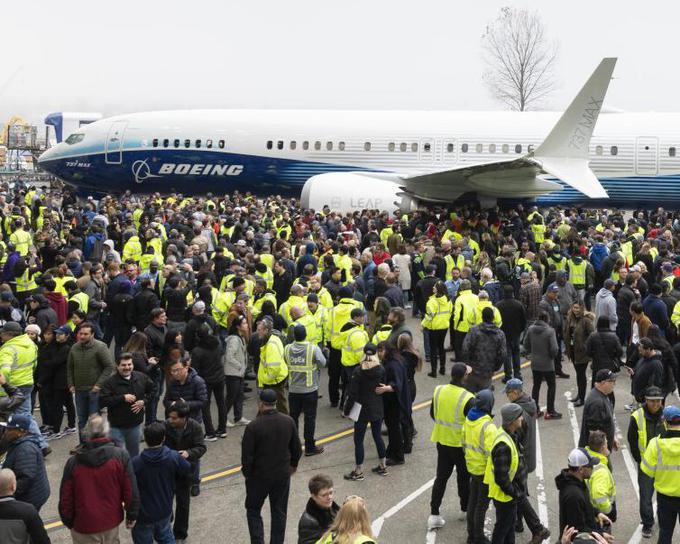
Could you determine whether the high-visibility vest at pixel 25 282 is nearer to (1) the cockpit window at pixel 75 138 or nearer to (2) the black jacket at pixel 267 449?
(2) the black jacket at pixel 267 449

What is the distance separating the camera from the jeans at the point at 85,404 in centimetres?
861

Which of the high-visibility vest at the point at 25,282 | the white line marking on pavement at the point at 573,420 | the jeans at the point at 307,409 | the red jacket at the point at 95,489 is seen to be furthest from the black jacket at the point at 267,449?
the high-visibility vest at the point at 25,282

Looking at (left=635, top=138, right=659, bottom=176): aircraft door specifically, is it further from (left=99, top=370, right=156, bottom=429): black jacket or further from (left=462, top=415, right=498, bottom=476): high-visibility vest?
(left=99, top=370, right=156, bottom=429): black jacket

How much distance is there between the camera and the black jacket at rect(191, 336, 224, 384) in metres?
8.84

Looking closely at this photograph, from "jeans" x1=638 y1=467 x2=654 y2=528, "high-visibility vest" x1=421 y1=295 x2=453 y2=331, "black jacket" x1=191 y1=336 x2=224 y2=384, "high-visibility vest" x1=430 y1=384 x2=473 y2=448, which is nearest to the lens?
"jeans" x1=638 y1=467 x2=654 y2=528

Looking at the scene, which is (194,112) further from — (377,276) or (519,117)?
(377,276)

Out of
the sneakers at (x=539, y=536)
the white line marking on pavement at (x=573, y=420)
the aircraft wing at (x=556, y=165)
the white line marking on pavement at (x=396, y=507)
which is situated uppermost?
the aircraft wing at (x=556, y=165)

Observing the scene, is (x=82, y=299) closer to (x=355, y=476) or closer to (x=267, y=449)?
(x=355, y=476)

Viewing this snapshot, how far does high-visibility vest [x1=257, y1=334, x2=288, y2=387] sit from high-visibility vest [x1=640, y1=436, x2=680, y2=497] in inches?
163

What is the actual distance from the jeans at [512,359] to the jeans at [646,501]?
12.9 feet

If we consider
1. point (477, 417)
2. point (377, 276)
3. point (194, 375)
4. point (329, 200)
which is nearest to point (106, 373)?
point (194, 375)

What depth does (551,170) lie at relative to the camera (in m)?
16.9

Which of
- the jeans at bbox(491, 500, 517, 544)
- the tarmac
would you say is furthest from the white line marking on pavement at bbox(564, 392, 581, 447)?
the jeans at bbox(491, 500, 517, 544)

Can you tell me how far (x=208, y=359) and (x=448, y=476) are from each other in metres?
3.34
